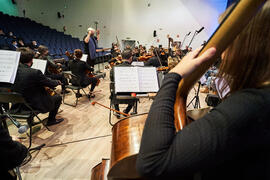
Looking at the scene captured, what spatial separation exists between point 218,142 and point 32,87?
2774mm

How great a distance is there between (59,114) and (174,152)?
3.64 metres

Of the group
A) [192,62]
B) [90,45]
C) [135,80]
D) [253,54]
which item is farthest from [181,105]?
[90,45]

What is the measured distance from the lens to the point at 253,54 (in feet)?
1.59

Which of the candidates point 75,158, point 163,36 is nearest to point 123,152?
point 75,158

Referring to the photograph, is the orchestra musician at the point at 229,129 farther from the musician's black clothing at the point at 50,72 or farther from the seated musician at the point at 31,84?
the musician's black clothing at the point at 50,72

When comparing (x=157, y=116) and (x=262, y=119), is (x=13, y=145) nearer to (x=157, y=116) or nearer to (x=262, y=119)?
(x=157, y=116)

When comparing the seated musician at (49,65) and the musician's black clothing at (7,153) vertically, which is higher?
the seated musician at (49,65)

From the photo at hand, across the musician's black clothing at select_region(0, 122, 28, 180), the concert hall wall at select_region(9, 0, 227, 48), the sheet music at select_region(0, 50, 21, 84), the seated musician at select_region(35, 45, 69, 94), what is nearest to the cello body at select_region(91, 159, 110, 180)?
the musician's black clothing at select_region(0, 122, 28, 180)

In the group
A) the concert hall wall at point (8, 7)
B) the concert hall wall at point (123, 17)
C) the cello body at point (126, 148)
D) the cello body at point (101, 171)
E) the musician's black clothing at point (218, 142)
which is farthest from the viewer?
the concert hall wall at point (123, 17)

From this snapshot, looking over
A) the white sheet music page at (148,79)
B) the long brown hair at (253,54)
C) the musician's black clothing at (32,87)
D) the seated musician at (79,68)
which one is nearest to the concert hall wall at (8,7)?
the seated musician at (79,68)

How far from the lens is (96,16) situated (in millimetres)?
13070

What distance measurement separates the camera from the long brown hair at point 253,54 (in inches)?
18.3

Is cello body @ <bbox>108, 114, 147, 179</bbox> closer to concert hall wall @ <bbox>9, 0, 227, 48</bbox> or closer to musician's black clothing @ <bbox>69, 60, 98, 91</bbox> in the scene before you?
musician's black clothing @ <bbox>69, 60, 98, 91</bbox>

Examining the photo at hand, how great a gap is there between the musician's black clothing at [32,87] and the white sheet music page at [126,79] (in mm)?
1248
